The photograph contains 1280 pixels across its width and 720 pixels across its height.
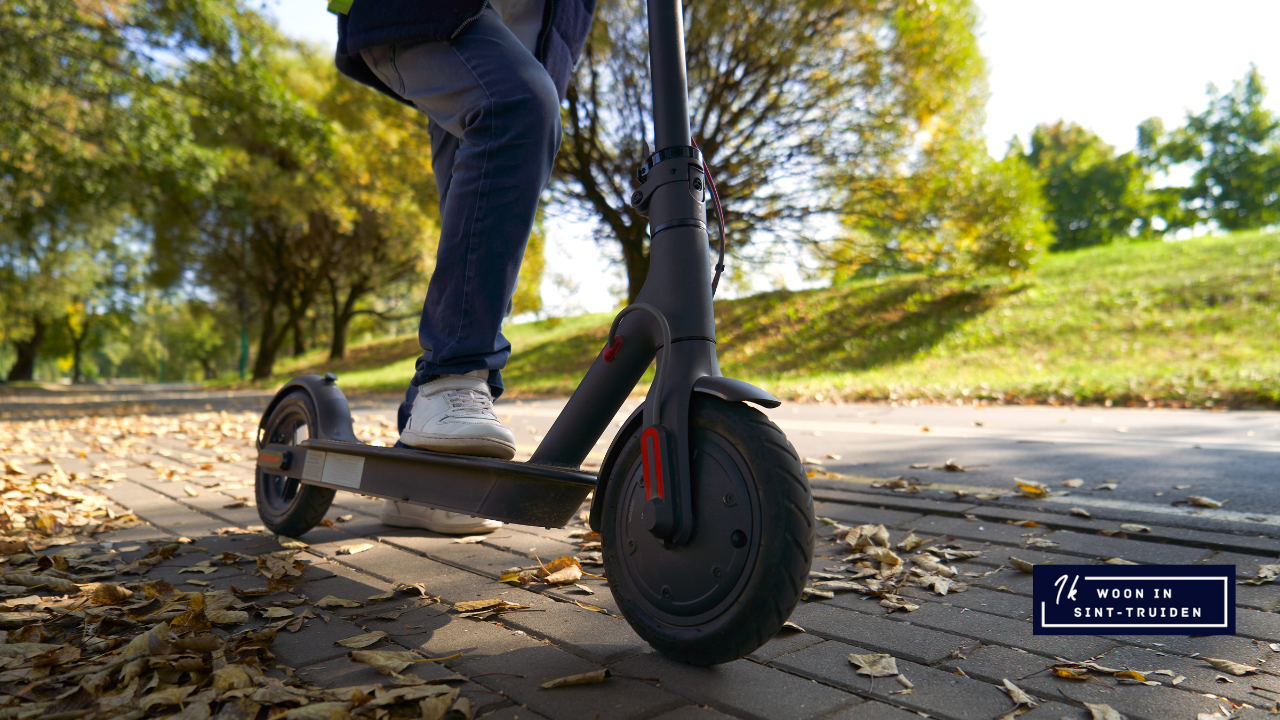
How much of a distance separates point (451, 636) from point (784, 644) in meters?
0.80

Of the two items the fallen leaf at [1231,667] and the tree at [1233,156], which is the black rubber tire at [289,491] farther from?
the tree at [1233,156]

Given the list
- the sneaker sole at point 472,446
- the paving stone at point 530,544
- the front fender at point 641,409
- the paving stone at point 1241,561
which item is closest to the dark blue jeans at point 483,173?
the sneaker sole at point 472,446

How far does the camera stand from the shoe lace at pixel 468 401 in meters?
2.09

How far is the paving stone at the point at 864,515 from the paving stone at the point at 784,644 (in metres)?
1.23

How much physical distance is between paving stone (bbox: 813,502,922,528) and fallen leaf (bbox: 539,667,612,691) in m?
1.65

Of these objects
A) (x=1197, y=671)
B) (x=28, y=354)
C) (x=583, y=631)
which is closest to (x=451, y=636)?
(x=583, y=631)

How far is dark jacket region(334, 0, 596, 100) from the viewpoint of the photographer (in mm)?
2092

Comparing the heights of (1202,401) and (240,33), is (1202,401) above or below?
below

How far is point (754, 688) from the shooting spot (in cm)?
147

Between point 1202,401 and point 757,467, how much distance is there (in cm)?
836

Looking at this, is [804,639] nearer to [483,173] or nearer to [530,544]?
[530,544]

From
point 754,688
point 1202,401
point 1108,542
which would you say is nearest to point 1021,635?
point 754,688

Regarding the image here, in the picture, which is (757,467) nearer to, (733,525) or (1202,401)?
(733,525)

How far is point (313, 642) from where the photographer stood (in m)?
1.77
